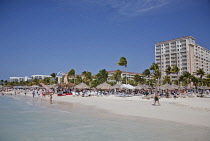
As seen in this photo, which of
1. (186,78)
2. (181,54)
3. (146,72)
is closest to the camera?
(186,78)

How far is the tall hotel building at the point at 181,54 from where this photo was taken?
8281 centimetres

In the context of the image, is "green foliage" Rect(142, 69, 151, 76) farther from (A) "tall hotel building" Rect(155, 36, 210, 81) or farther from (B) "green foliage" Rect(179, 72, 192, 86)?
(B) "green foliage" Rect(179, 72, 192, 86)

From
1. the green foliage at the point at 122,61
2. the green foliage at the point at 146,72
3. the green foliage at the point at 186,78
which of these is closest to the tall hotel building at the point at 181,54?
the green foliage at the point at 146,72

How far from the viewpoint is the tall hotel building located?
82.8 meters

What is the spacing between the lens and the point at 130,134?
8.80 metres

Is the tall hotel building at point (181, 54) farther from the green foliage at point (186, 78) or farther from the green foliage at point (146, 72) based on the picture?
the green foliage at point (186, 78)

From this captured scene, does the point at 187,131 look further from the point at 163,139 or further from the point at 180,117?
the point at 180,117

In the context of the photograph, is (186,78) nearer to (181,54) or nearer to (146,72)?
(181,54)

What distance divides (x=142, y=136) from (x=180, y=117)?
15.4 feet

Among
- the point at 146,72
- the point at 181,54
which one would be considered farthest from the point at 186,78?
the point at 146,72

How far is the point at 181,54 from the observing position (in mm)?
84438

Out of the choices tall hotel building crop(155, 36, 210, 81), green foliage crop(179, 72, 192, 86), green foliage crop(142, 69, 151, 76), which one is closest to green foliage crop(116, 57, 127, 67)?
green foliage crop(179, 72, 192, 86)

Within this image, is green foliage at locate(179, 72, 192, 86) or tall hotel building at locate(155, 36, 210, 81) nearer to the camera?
green foliage at locate(179, 72, 192, 86)

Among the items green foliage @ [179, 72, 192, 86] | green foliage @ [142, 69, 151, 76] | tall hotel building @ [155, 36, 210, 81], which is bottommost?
green foliage @ [179, 72, 192, 86]
